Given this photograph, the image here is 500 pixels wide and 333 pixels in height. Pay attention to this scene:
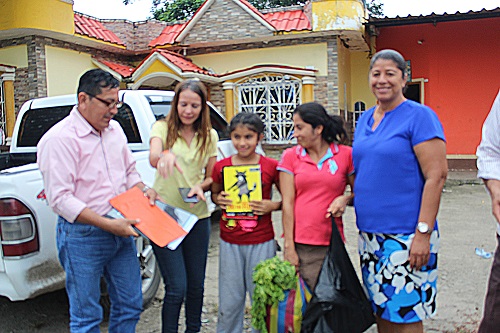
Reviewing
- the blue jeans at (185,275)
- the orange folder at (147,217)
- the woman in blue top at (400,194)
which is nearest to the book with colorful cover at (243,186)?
the blue jeans at (185,275)

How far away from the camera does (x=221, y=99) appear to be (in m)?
12.3

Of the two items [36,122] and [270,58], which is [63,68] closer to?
[270,58]

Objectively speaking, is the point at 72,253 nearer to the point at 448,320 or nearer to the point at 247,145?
the point at 247,145

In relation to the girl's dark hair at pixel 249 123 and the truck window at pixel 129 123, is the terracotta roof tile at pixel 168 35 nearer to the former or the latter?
the truck window at pixel 129 123

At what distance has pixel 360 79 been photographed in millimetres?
13555

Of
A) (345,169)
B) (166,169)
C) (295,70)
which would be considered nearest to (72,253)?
(166,169)

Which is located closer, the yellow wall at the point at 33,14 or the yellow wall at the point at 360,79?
the yellow wall at the point at 33,14

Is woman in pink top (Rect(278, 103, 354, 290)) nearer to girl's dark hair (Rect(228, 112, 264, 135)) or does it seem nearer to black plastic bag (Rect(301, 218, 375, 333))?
black plastic bag (Rect(301, 218, 375, 333))

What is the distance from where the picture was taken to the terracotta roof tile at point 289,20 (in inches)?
450

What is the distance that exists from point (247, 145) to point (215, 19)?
9.85m

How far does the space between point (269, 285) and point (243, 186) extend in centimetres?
64

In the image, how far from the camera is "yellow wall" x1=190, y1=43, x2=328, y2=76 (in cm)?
1154

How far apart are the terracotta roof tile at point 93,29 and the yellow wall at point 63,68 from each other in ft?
1.90

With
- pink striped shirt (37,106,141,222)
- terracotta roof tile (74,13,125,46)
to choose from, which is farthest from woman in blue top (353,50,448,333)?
terracotta roof tile (74,13,125,46)
